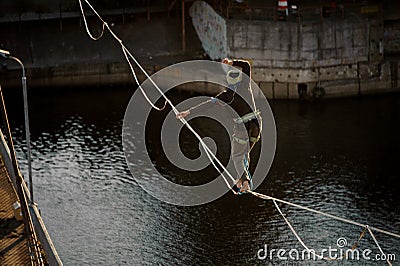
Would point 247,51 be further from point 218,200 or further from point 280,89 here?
point 218,200

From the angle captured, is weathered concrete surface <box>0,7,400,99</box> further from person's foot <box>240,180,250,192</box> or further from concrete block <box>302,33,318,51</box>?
person's foot <box>240,180,250,192</box>

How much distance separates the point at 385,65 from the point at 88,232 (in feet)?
63.6

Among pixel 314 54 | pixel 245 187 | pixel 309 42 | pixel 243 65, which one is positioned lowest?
pixel 245 187

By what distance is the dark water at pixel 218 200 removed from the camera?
2592 cm

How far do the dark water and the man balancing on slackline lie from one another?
7836mm

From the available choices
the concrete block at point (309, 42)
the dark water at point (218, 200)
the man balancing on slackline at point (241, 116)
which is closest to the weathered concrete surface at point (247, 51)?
the concrete block at point (309, 42)

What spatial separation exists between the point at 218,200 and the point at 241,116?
12.1m

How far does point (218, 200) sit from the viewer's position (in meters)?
29.0

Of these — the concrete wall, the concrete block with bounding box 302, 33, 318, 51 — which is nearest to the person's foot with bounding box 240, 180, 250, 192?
the concrete wall

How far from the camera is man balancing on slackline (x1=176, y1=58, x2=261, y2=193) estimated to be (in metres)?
16.8

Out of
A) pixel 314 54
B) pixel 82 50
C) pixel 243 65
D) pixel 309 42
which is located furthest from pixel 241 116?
pixel 82 50

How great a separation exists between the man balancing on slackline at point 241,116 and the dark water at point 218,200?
784 centimetres

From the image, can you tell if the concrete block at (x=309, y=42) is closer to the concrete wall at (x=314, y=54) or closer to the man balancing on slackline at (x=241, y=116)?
the concrete wall at (x=314, y=54)

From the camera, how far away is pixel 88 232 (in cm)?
2675
